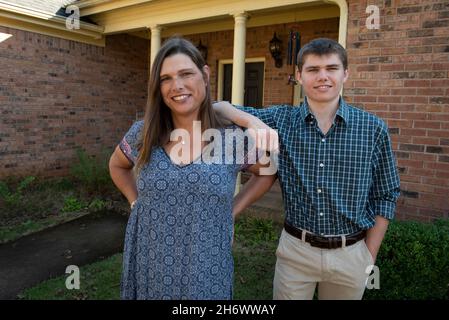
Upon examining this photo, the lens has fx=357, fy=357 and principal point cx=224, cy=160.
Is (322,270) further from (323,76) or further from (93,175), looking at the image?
(93,175)

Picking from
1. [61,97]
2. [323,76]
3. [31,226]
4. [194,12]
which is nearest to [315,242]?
[323,76]

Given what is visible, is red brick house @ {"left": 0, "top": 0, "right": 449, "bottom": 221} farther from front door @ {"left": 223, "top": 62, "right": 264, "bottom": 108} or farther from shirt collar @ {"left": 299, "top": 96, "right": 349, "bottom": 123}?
shirt collar @ {"left": 299, "top": 96, "right": 349, "bottom": 123}

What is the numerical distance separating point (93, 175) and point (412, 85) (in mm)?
5328

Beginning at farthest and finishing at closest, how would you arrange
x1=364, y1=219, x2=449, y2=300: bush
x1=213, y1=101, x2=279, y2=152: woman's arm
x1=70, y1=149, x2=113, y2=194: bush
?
x1=70, y1=149, x2=113, y2=194: bush
x1=364, y1=219, x2=449, y2=300: bush
x1=213, y1=101, x2=279, y2=152: woman's arm

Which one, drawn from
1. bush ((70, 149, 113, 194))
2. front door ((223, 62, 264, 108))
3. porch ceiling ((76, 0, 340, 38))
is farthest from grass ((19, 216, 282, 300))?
front door ((223, 62, 264, 108))

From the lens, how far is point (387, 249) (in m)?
2.71

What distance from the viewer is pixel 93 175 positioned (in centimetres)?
659

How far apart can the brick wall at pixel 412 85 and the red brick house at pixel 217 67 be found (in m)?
0.01

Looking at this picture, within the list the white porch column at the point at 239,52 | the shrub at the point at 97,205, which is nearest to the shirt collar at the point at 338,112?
the white porch column at the point at 239,52

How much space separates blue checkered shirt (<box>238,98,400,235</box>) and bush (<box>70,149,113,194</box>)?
540cm

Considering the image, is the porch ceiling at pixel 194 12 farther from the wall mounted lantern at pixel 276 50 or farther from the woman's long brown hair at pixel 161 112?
the woman's long brown hair at pixel 161 112

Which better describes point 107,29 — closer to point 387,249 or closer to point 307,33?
point 307,33

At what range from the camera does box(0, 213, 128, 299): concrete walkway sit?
151 inches
